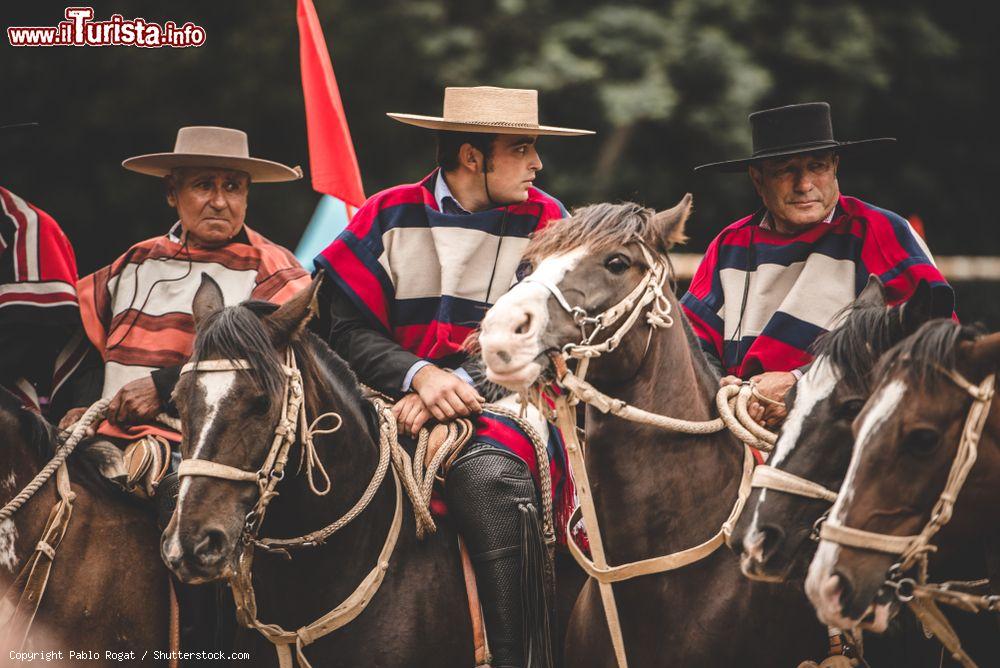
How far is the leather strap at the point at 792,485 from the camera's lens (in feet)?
10.1

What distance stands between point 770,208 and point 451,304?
1.34 meters

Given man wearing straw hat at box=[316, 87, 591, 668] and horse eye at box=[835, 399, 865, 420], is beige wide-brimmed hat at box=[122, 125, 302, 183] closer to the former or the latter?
man wearing straw hat at box=[316, 87, 591, 668]

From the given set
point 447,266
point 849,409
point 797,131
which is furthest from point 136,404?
point 797,131

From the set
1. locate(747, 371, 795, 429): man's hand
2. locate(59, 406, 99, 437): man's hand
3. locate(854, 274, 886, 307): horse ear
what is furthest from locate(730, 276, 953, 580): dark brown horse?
locate(59, 406, 99, 437): man's hand

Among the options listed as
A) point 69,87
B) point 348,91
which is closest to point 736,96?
point 348,91

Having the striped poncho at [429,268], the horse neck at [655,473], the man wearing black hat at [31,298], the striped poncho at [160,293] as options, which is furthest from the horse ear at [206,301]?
the horse neck at [655,473]

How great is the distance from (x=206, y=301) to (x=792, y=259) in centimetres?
223

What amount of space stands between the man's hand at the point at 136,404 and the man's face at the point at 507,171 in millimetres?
1591

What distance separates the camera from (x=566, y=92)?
43.0ft

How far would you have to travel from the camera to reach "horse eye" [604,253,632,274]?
353 cm

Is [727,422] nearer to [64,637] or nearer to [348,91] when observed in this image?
[64,637]

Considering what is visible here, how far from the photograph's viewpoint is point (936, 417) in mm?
2715

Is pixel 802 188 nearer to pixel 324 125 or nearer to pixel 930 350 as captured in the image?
pixel 930 350

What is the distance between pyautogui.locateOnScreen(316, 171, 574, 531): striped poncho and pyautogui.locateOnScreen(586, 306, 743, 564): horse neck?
0.80 meters
